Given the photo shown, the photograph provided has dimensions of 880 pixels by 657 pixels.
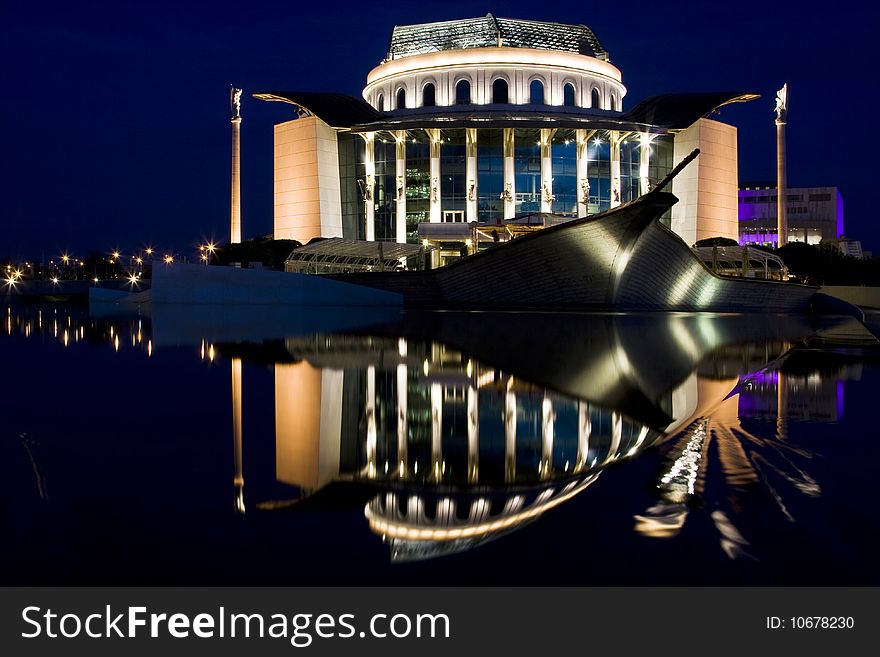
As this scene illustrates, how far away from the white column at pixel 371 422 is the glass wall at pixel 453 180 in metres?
50.0

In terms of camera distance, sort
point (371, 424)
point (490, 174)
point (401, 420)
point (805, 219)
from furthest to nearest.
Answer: point (805, 219), point (490, 174), point (401, 420), point (371, 424)

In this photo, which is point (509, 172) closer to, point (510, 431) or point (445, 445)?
point (510, 431)

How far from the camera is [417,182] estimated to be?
2468 inches

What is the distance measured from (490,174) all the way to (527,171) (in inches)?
106

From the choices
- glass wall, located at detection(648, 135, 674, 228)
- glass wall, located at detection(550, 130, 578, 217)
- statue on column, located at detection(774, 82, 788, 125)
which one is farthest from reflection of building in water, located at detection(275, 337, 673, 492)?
statue on column, located at detection(774, 82, 788, 125)

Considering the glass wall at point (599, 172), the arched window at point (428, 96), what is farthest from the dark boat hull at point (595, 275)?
the arched window at point (428, 96)

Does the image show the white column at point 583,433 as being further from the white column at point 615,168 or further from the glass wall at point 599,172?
the glass wall at point 599,172

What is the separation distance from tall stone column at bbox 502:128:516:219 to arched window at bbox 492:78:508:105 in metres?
6.17

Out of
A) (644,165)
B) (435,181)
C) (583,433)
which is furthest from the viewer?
(644,165)

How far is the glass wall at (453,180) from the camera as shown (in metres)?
62.1

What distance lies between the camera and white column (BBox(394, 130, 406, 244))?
204 feet

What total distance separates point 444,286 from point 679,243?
36.8ft

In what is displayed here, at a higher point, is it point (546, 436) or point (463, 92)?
point (463, 92)
